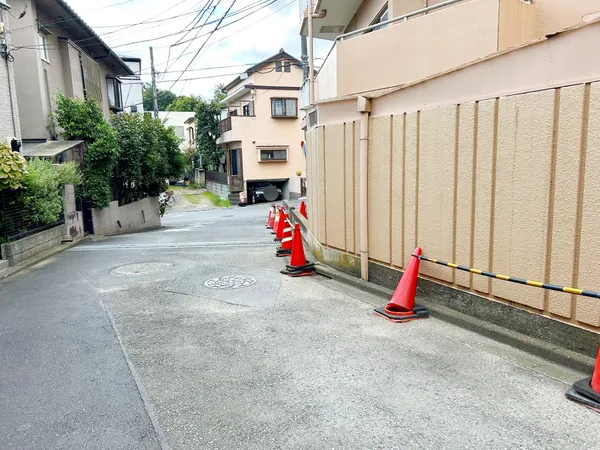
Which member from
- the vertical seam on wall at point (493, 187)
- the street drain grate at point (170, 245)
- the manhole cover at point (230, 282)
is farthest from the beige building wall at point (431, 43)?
the street drain grate at point (170, 245)

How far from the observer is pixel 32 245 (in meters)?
9.18

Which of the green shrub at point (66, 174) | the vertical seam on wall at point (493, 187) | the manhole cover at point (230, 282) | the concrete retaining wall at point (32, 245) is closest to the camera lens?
the vertical seam on wall at point (493, 187)

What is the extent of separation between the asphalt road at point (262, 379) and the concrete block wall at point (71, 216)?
6.03 metres

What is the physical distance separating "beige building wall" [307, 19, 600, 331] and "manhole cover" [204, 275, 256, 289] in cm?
208

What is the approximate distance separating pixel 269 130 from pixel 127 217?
1763 centimetres

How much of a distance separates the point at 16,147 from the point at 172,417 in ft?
32.7

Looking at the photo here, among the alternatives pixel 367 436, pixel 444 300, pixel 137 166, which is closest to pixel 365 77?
pixel 444 300

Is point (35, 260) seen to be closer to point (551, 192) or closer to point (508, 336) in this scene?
point (508, 336)

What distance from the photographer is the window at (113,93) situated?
21.2 m

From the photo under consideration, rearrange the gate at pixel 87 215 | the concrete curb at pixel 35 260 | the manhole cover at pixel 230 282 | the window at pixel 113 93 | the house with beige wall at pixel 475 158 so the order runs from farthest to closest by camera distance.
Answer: the window at pixel 113 93 < the gate at pixel 87 215 < the concrete curb at pixel 35 260 < the manhole cover at pixel 230 282 < the house with beige wall at pixel 475 158

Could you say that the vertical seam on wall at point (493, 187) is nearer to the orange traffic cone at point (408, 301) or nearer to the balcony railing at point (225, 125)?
the orange traffic cone at point (408, 301)

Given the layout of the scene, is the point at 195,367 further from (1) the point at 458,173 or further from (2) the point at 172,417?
(1) the point at 458,173

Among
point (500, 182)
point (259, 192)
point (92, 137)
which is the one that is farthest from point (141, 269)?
point (259, 192)

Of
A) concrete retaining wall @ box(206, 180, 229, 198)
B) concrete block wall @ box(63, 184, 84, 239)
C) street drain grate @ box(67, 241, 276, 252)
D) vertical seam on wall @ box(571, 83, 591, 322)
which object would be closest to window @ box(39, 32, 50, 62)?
concrete block wall @ box(63, 184, 84, 239)
